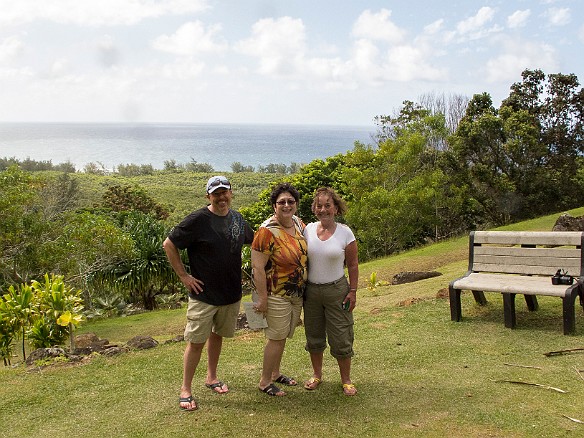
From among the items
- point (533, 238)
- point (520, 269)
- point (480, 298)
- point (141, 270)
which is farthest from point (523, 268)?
point (141, 270)

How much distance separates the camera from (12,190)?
41.2ft

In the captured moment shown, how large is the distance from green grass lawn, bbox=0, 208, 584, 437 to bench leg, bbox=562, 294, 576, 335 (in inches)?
4.4

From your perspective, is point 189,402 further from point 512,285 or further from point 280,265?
point 512,285

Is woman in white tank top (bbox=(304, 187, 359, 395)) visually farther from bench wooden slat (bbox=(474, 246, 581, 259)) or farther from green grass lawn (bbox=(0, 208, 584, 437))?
bench wooden slat (bbox=(474, 246, 581, 259))

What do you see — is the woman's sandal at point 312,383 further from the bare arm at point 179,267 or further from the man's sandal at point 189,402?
the bare arm at point 179,267

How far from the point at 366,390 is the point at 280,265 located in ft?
4.41

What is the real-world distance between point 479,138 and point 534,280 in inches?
837

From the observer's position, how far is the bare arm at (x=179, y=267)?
4559 mm

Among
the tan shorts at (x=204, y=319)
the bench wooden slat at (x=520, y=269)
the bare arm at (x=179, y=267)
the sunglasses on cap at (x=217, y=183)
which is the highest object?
the sunglasses on cap at (x=217, y=183)

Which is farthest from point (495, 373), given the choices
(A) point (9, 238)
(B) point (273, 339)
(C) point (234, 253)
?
(A) point (9, 238)

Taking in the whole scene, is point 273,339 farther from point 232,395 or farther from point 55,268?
point 55,268

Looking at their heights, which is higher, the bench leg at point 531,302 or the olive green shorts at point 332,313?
the olive green shorts at point 332,313

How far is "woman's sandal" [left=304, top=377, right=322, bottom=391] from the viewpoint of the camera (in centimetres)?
504

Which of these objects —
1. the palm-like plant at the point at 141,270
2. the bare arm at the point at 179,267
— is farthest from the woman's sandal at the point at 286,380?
the palm-like plant at the point at 141,270
